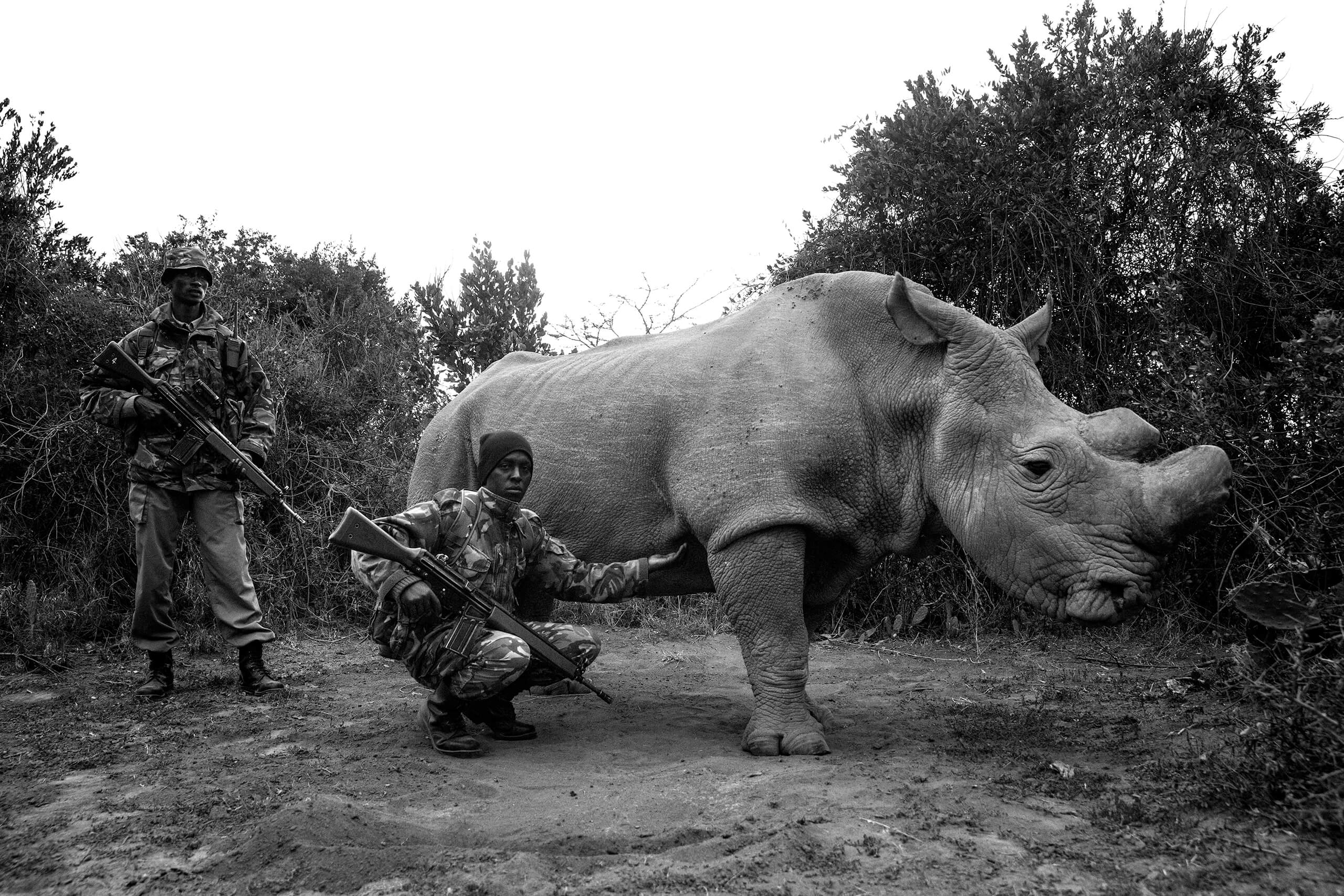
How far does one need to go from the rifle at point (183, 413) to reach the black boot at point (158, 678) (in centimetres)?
114

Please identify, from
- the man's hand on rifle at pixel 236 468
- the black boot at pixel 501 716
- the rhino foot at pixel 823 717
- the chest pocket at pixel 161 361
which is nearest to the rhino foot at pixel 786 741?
the rhino foot at pixel 823 717

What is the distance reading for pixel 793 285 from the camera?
17.9 ft

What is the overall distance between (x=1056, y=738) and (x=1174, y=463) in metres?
1.49

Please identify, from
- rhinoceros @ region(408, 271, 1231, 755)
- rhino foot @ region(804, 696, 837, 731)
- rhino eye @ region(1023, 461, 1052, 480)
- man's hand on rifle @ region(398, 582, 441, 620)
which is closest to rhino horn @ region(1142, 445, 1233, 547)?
rhinoceros @ region(408, 271, 1231, 755)

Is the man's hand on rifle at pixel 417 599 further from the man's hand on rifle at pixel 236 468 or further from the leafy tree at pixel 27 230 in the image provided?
the leafy tree at pixel 27 230

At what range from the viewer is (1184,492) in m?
4.02

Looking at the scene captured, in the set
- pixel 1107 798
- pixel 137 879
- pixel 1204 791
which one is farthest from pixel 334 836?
pixel 1204 791

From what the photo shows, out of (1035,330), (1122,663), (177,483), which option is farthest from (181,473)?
(1122,663)

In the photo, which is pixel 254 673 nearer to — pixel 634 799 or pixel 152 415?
pixel 152 415

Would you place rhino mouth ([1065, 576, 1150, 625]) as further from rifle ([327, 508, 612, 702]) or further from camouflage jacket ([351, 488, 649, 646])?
rifle ([327, 508, 612, 702])

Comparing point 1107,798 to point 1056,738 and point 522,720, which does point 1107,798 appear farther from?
point 522,720

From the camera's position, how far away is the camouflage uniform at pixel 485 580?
4555mm

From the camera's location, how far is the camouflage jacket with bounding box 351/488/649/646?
4.59 m

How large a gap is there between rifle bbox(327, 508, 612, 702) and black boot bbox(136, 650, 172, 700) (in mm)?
2305
